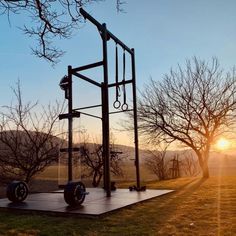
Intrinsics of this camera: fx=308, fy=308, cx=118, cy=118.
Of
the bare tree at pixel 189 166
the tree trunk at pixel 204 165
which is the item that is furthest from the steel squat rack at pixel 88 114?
the bare tree at pixel 189 166

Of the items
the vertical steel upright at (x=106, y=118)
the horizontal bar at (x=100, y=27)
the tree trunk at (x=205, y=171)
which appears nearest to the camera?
the horizontal bar at (x=100, y=27)

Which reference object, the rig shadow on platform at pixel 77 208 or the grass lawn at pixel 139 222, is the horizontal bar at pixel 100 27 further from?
the grass lawn at pixel 139 222

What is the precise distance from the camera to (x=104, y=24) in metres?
6.10

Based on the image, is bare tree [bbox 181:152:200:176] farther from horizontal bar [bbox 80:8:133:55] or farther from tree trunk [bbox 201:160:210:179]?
horizontal bar [bbox 80:8:133:55]

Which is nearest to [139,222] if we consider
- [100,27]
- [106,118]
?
[106,118]

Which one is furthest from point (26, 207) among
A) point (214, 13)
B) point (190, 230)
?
point (214, 13)

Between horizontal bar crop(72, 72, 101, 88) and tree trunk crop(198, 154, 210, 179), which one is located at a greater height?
horizontal bar crop(72, 72, 101, 88)

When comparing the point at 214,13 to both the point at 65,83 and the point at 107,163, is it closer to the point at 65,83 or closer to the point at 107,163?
the point at 65,83

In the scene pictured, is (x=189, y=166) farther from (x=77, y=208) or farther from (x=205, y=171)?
(x=77, y=208)

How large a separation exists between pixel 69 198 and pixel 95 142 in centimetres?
1290

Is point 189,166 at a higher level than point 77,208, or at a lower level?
higher

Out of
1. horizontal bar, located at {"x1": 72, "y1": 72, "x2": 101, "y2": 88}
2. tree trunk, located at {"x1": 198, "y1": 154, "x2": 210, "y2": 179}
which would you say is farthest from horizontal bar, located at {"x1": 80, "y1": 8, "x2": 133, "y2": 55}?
tree trunk, located at {"x1": 198, "y1": 154, "x2": 210, "y2": 179}

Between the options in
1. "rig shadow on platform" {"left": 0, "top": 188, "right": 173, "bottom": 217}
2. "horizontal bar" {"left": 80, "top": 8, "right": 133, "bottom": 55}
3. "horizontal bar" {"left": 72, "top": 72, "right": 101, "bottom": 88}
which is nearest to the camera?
"rig shadow on platform" {"left": 0, "top": 188, "right": 173, "bottom": 217}

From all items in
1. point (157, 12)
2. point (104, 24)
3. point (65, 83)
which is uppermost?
point (157, 12)
